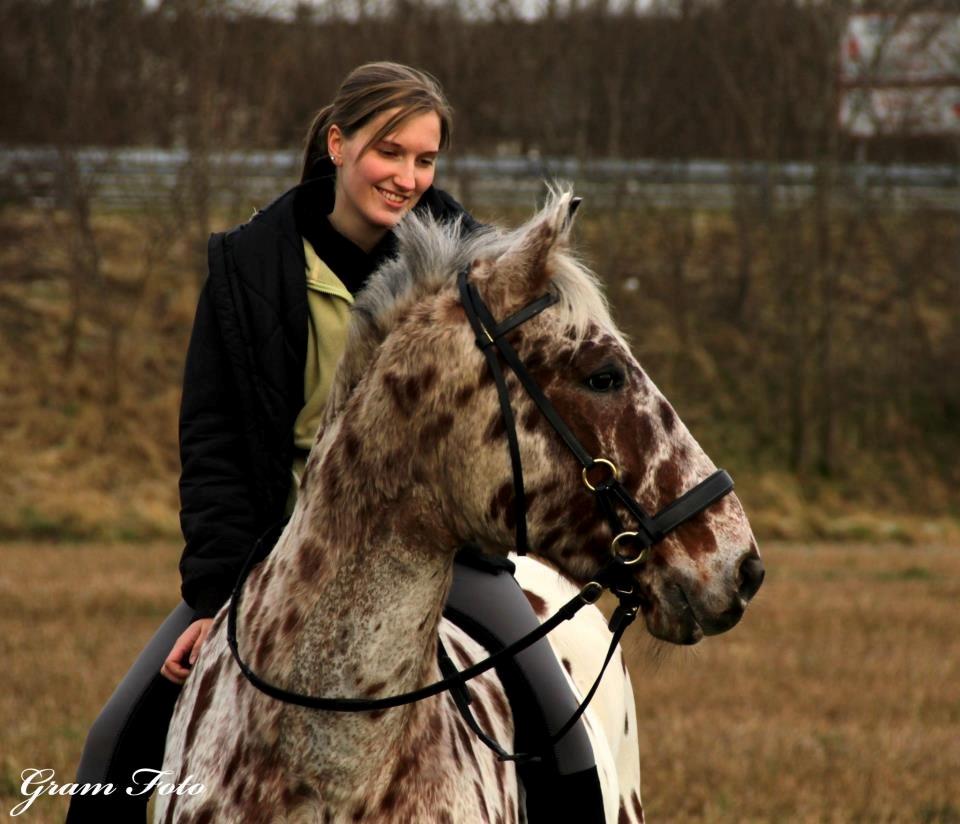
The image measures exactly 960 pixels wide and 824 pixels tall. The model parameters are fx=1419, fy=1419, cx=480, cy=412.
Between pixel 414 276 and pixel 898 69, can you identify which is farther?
pixel 898 69

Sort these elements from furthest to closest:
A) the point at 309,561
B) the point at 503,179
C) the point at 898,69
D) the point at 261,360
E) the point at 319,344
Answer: the point at 898,69 → the point at 503,179 → the point at 319,344 → the point at 261,360 → the point at 309,561

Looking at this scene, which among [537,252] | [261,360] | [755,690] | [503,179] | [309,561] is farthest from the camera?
[503,179]

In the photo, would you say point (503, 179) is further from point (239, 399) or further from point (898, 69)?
point (239, 399)

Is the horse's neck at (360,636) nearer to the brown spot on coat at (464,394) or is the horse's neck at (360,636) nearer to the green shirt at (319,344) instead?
the brown spot on coat at (464,394)

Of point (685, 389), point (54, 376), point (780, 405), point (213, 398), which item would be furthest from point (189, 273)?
point (213, 398)

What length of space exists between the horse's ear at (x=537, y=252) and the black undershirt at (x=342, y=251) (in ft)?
2.43

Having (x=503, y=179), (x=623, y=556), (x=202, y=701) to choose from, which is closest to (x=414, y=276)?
(x=623, y=556)

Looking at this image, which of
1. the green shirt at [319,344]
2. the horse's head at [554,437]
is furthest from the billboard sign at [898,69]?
the horse's head at [554,437]

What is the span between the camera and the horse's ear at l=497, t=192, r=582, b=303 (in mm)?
2938

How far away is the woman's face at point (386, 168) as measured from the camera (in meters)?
3.54

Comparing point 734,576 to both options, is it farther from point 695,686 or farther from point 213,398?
point 695,686

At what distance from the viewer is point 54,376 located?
23125 millimetres

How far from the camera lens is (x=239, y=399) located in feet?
11.5

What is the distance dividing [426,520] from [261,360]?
736 millimetres
